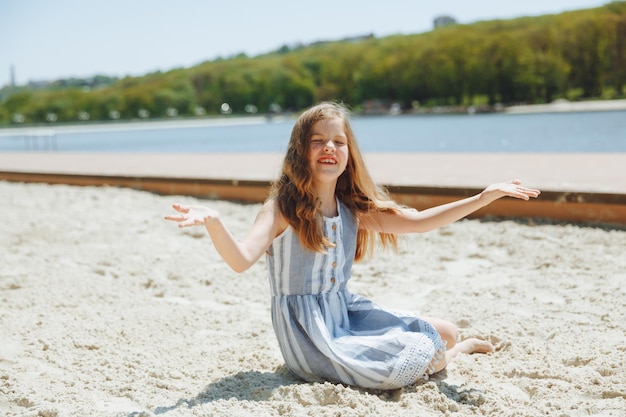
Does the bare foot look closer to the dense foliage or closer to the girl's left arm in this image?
the girl's left arm

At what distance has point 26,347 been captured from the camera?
276 cm

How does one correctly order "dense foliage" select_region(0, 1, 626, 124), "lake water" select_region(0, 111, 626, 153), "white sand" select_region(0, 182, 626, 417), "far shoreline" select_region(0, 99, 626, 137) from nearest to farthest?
1. "white sand" select_region(0, 182, 626, 417)
2. "lake water" select_region(0, 111, 626, 153)
3. "far shoreline" select_region(0, 99, 626, 137)
4. "dense foliage" select_region(0, 1, 626, 124)

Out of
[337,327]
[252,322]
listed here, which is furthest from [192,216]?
[252,322]

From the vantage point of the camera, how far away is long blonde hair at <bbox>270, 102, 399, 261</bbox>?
230 cm

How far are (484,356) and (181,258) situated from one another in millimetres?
2388

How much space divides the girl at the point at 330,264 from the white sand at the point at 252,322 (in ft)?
0.32

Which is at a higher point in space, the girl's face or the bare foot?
the girl's face

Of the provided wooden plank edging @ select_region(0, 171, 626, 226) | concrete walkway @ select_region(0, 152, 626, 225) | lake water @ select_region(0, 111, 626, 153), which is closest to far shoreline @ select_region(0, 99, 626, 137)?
lake water @ select_region(0, 111, 626, 153)

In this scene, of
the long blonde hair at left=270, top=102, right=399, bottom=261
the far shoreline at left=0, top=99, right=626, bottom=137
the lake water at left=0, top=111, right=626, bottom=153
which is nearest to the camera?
the long blonde hair at left=270, top=102, right=399, bottom=261

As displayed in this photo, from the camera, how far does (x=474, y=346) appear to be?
105 inches

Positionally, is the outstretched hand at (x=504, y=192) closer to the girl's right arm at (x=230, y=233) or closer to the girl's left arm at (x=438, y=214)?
the girl's left arm at (x=438, y=214)

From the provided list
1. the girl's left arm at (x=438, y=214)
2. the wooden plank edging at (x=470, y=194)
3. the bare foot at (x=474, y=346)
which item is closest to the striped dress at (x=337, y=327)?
the girl's left arm at (x=438, y=214)

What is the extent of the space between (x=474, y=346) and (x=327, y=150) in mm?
1047

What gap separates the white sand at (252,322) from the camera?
2.17m
